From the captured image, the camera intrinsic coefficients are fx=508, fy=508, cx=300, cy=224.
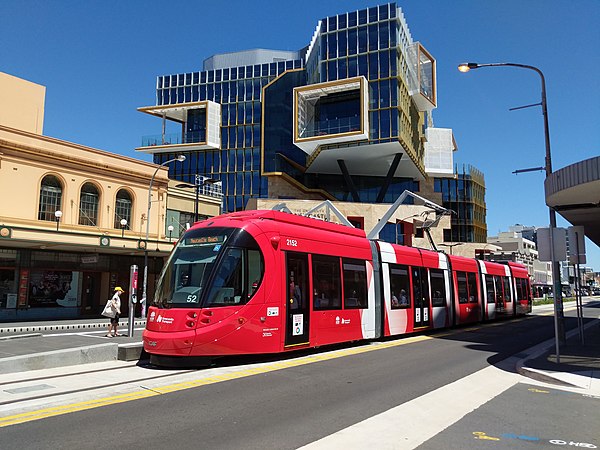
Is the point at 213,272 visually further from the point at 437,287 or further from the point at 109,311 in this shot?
the point at 437,287

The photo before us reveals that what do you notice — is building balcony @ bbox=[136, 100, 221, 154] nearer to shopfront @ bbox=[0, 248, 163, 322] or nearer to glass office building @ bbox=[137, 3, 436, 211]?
glass office building @ bbox=[137, 3, 436, 211]

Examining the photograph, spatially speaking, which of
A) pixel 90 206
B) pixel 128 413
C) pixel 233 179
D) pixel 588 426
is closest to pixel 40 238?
pixel 90 206

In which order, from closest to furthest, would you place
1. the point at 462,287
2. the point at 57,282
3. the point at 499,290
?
1. the point at 462,287
2. the point at 499,290
3. the point at 57,282

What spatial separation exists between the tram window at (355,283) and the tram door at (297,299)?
184 cm

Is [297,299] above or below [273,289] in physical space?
below

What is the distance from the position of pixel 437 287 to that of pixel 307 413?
533 inches

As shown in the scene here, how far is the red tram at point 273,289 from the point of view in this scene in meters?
10.8

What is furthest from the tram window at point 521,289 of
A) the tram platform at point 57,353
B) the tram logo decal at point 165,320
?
the tram logo decal at point 165,320

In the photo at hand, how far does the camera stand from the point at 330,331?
13469 mm

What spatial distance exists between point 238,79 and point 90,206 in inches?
2156

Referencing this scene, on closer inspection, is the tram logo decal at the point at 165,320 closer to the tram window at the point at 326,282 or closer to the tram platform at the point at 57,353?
the tram platform at the point at 57,353

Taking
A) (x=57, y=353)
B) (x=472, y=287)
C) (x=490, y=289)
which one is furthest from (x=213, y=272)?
(x=490, y=289)

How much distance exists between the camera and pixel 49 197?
30281mm

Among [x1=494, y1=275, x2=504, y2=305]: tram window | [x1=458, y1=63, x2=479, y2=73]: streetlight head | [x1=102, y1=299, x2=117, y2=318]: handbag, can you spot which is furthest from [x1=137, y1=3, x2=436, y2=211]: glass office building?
[x1=102, y1=299, x2=117, y2=318]: handbag
